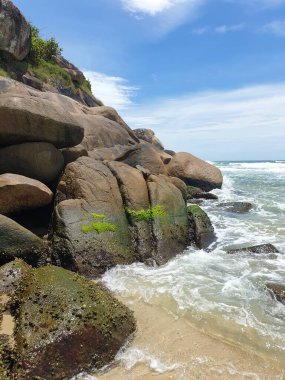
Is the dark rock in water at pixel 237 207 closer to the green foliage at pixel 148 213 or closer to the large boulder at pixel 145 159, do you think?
the large boulder at pixel 145 159

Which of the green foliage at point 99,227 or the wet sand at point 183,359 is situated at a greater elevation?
the green foliage at point 99,227

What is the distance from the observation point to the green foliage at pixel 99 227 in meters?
8.72

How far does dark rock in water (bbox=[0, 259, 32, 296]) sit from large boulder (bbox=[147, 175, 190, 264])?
12.7 feet

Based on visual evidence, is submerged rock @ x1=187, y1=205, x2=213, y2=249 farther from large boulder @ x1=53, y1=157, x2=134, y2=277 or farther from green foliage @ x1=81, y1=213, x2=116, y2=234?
green foliage @ x1=81, y1=213, x2=116, y2=234

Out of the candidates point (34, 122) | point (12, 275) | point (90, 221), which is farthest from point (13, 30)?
point (12, 275)

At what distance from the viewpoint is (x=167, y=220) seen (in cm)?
1039

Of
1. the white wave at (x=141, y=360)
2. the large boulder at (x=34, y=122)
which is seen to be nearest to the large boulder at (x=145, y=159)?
the large boulder at (x=34, y=122)

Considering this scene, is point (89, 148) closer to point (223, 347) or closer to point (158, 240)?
point (158, 240)

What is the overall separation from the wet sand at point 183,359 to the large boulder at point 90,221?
2672mm

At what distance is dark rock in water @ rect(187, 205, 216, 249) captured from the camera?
10766mm

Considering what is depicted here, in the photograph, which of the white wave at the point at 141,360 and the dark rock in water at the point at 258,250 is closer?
the white wave at the point at 141,360

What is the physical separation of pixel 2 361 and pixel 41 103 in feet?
25.2

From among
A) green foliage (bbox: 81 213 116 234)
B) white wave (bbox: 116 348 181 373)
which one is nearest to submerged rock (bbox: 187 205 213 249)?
green foliage (bbox: 81 213 116 234)

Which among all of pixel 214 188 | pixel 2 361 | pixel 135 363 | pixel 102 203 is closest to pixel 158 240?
pixel 102 203
